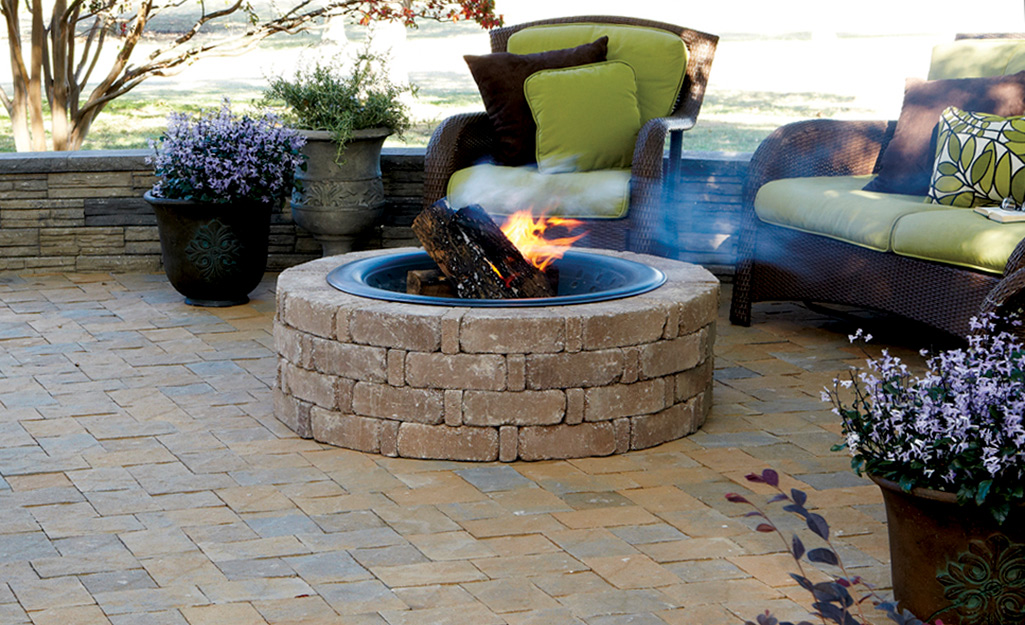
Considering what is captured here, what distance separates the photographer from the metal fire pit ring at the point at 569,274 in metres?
3.49

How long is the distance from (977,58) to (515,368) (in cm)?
246

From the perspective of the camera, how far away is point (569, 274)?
390 cm

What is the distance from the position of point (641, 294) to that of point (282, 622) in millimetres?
1516

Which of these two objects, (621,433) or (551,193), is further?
(551,193)

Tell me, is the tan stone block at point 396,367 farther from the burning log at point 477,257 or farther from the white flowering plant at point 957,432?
the white flowering plant at point 957,432

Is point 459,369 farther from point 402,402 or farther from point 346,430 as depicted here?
point 346,430

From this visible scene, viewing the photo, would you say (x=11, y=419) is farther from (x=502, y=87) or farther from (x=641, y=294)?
(x=502, y=87)

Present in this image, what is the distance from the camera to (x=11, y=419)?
350cm

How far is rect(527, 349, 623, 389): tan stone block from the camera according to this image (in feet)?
10.3

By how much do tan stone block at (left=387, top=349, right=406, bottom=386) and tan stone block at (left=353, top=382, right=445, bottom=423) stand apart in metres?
0.02

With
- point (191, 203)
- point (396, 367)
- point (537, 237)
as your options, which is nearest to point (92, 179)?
point (191, 203)

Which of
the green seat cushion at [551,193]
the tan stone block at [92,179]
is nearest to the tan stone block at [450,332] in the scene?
the green seat cushion at [551,193]

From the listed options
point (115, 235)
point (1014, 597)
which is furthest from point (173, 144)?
point (1014, 597)

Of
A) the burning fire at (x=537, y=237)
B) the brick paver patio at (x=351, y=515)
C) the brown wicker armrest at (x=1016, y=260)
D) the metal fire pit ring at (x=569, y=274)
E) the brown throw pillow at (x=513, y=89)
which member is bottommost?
the brick paver patio at (x=351, y=515)
